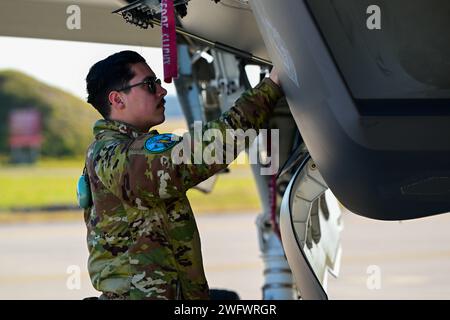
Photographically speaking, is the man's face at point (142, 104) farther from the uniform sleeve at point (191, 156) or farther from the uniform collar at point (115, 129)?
the uniform sleeve at point (191, 156)

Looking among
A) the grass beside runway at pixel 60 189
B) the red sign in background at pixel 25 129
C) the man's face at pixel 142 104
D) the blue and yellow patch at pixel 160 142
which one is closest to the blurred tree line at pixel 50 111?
the red sign in background at pixel 25 129

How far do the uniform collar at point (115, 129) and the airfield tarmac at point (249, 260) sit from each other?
4336 mm

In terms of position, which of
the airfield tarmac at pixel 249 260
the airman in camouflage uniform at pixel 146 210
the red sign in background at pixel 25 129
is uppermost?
the red sign in background at pixel 25 129

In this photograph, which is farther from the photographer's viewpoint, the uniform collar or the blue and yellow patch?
the uniform collar

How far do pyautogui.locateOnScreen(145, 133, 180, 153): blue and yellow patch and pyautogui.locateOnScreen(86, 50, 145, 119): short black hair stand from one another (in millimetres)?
290

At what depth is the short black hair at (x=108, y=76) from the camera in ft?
10.4

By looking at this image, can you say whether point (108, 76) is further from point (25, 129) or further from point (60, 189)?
point (25, 129)

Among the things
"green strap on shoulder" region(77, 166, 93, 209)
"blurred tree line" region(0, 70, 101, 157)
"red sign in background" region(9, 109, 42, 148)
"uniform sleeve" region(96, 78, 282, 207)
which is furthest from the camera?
"red sign in background" region(9, 109, 42, 148)

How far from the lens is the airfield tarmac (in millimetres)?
10500

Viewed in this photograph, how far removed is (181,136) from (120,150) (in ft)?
0.64

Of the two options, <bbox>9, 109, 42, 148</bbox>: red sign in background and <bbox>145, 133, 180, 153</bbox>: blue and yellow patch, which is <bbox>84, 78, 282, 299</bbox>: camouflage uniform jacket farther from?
<bbox>9, 109, 42, 148</bbox>: red sign in background

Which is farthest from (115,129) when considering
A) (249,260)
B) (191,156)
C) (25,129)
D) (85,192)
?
(25,129)

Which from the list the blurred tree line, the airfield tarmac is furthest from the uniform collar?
the blurred tree line

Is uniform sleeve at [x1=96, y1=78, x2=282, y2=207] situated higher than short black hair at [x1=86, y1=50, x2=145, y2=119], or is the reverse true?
short black hair at [x1=86, y1=50, x2=145, y2=119]
